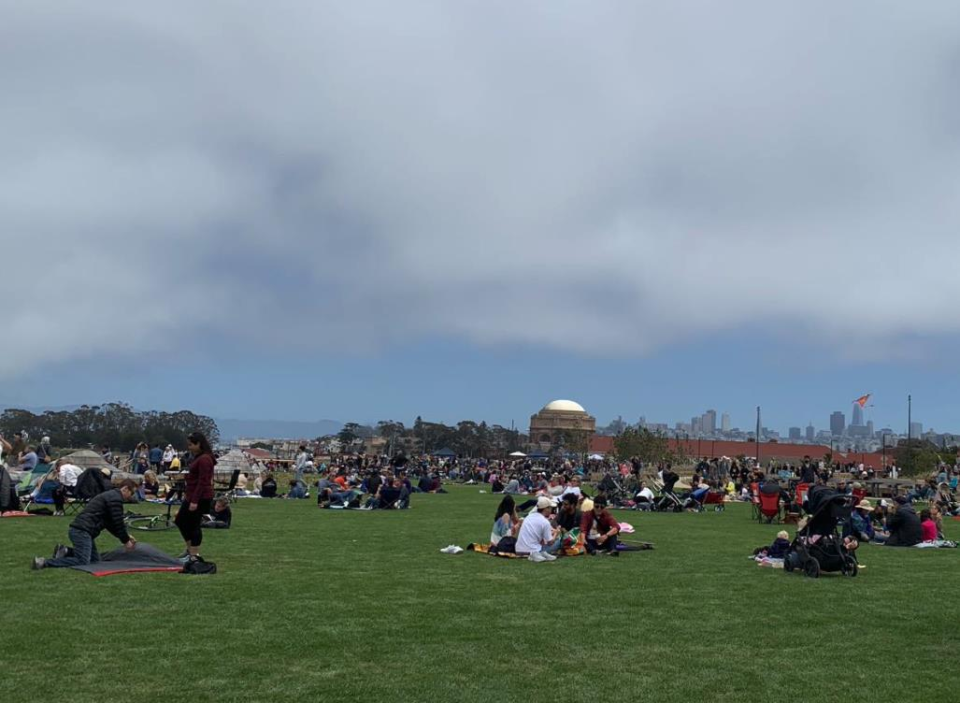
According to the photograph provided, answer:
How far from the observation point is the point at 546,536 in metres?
13.2

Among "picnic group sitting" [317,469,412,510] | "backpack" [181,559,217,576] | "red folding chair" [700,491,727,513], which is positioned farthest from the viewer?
"red folding chair" [700,491,727,513]

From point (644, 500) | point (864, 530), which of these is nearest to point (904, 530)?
point (864, 530)

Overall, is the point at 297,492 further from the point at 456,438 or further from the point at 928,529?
the point at 456,438

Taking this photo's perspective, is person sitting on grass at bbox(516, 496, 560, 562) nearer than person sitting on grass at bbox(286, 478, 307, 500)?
Yes

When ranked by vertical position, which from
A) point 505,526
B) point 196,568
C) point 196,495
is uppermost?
point 196,495

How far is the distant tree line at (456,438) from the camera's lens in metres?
130

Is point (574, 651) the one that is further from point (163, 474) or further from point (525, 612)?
point (163, 474)

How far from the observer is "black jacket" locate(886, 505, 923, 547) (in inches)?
628

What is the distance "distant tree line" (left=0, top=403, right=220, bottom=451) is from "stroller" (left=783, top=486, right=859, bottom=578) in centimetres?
9798

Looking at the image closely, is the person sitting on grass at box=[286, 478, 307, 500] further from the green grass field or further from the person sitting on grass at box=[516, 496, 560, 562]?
the person sitting on grass at box=[516, 496, 560, 562]

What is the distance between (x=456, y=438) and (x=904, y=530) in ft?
388

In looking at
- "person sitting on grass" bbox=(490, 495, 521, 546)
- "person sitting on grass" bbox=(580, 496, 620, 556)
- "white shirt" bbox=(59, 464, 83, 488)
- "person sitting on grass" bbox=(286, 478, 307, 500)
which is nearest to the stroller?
"person sitting on grass" bbox=(580, 496, 620, 556)

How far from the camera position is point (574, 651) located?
715 centimetres

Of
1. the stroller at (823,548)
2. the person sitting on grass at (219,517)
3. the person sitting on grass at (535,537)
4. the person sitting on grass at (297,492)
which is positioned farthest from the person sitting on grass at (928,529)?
the person sitting on grass at (297,492)
